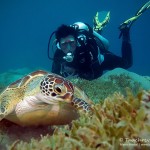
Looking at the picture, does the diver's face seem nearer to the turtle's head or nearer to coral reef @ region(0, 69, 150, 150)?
the turtle's head

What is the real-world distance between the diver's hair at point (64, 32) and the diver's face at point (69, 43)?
3.9 inches

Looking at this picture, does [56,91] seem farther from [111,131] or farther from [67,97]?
[111,131]

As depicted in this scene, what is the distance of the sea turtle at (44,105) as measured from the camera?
2930mm

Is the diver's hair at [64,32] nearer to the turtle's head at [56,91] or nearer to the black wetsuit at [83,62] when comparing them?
the black wetsuit at [83,62]

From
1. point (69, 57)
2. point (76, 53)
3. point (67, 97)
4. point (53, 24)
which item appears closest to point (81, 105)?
point (67, 97)

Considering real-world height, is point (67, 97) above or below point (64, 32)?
below

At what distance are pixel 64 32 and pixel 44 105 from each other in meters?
4.34

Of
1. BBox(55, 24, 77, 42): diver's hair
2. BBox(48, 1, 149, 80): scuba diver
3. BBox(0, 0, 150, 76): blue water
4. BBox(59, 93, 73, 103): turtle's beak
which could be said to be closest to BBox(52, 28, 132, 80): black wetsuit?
BBox(48, 1, 149, 80): scuba diver

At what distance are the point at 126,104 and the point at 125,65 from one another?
27.9 ft

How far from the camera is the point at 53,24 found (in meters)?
95.9

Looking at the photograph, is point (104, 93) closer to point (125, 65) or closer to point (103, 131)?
point (125, 65)

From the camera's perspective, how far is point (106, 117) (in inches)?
77.6

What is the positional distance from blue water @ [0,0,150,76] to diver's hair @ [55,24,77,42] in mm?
60502

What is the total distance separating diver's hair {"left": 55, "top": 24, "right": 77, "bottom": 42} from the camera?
699 cm
